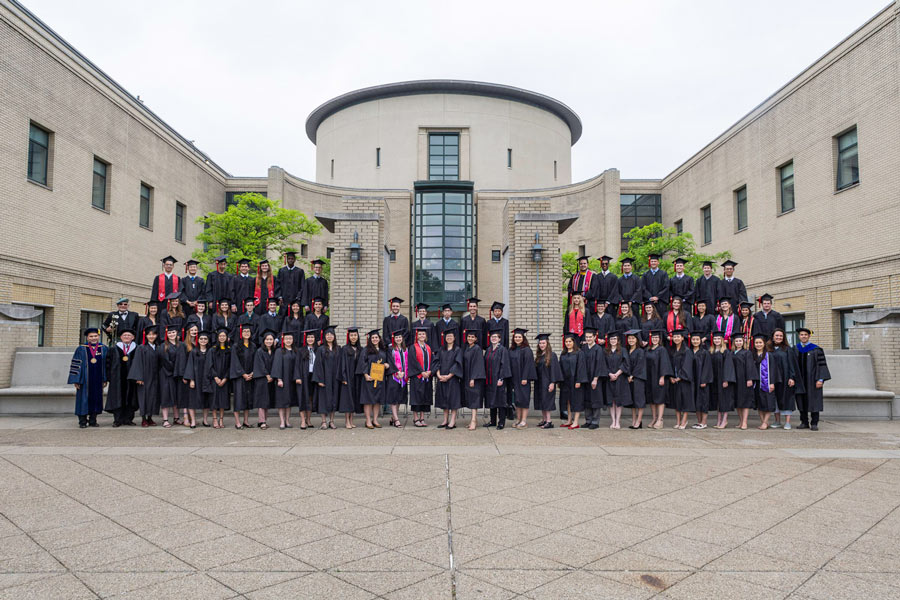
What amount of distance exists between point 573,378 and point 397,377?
2.94 m

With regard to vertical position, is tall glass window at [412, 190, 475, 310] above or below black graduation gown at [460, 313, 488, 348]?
above

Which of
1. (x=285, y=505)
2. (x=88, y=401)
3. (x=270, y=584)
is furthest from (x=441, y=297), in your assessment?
(x=270, y=584)

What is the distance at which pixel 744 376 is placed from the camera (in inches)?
398

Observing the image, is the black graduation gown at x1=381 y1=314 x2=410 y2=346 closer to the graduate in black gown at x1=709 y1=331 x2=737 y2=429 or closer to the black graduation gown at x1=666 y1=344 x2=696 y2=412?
the black graduation gown at x1=666 y1=344 x2=696 y2=412

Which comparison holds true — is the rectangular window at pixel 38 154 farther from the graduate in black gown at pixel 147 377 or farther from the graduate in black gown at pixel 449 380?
A: the graduate in black gown at pixel 449 380

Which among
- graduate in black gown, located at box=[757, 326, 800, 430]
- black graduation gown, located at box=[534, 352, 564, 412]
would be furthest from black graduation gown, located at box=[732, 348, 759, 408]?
black graduation gown, located at box=[534, 352, 564, 412]

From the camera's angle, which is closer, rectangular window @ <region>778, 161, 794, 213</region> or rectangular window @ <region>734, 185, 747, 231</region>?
rectangular window @ <region>778, 161, 794, 213</region>

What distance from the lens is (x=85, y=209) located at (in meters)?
19.6

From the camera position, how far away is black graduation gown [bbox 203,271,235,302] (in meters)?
11.9

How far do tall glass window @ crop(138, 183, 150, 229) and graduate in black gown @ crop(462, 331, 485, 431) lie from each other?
18.1m

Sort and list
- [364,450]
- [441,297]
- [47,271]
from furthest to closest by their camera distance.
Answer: [441,297] → [47,271] → [364,450]

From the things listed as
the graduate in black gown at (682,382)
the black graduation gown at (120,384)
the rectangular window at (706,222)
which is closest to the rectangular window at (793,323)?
the rectangular window at (706,222)

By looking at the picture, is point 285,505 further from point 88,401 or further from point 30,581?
point 88,401

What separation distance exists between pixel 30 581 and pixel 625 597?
3.45 m
